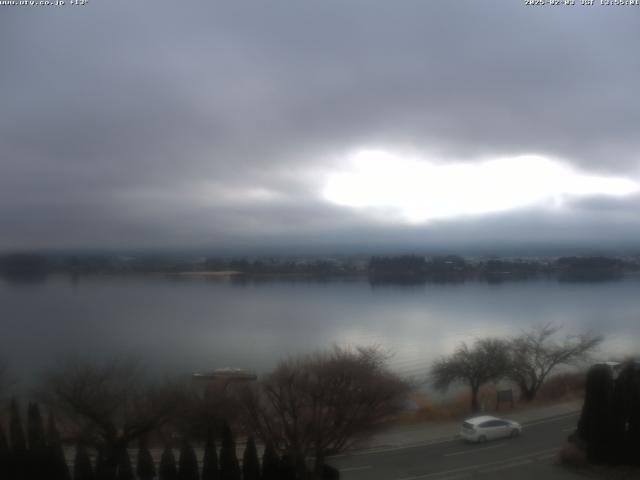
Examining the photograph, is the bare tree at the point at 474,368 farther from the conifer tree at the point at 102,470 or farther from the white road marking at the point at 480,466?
the conifer tree at the point at 102,470

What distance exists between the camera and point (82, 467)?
4.49 m

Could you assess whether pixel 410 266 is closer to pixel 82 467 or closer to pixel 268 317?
pixel 268 317

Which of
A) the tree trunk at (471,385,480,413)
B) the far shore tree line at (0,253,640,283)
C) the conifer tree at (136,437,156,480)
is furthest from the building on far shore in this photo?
the far shore tree line at (0,253,640,283)

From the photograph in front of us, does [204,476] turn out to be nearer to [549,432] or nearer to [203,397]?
[203,397]

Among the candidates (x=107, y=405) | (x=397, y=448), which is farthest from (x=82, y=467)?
(x=397, y=448)

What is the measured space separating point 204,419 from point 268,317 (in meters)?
10.8

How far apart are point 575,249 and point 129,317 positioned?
57.4 ft

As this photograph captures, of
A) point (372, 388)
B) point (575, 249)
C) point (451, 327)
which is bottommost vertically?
point (451, 327)

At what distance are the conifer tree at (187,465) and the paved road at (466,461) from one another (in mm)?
1451

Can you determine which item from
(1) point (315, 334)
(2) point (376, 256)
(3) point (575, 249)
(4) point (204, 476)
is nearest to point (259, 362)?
(1) point (315, 334)

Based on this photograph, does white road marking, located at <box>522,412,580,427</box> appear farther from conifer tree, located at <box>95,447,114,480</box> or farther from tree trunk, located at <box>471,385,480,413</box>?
conifer tree, located at <box>95,447,114,480</box>

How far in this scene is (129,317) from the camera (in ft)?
44.8

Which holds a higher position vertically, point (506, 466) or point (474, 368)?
point (474, 368)

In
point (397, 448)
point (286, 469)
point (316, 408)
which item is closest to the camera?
point (286, 469)
